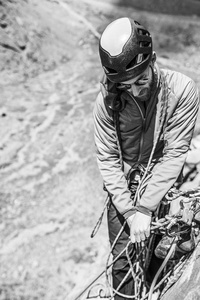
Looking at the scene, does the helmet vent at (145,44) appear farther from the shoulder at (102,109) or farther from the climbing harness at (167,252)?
the climbing harness at (167,252)

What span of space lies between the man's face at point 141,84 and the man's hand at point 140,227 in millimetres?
887

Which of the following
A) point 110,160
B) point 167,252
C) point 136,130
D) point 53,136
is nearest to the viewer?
point 167,252

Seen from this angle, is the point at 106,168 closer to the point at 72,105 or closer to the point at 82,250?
the point at 82,250

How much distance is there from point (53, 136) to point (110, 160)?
17.1 feet

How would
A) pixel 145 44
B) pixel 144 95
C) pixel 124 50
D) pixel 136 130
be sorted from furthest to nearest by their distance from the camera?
pixel 136 130
pixel 144 95
pixel 145 44
pixel 124 50

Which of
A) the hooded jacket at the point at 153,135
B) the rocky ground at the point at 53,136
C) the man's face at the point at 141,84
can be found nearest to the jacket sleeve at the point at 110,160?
the hooded jacket at the point at 153,135

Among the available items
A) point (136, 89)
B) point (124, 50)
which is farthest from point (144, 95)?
point (124, 50)

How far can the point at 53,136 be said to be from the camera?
9133 mm

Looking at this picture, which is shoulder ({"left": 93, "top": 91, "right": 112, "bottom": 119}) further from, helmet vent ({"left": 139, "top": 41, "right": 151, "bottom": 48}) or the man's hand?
the man's hand

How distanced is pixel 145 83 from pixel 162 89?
19 cm

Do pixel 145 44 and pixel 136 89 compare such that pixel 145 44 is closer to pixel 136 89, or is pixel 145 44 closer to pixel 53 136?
pixel 136 89

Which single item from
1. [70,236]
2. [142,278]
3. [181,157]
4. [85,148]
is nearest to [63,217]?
[70,236]

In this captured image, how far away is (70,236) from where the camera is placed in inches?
274

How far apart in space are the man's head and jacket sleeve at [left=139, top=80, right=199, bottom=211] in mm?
507
